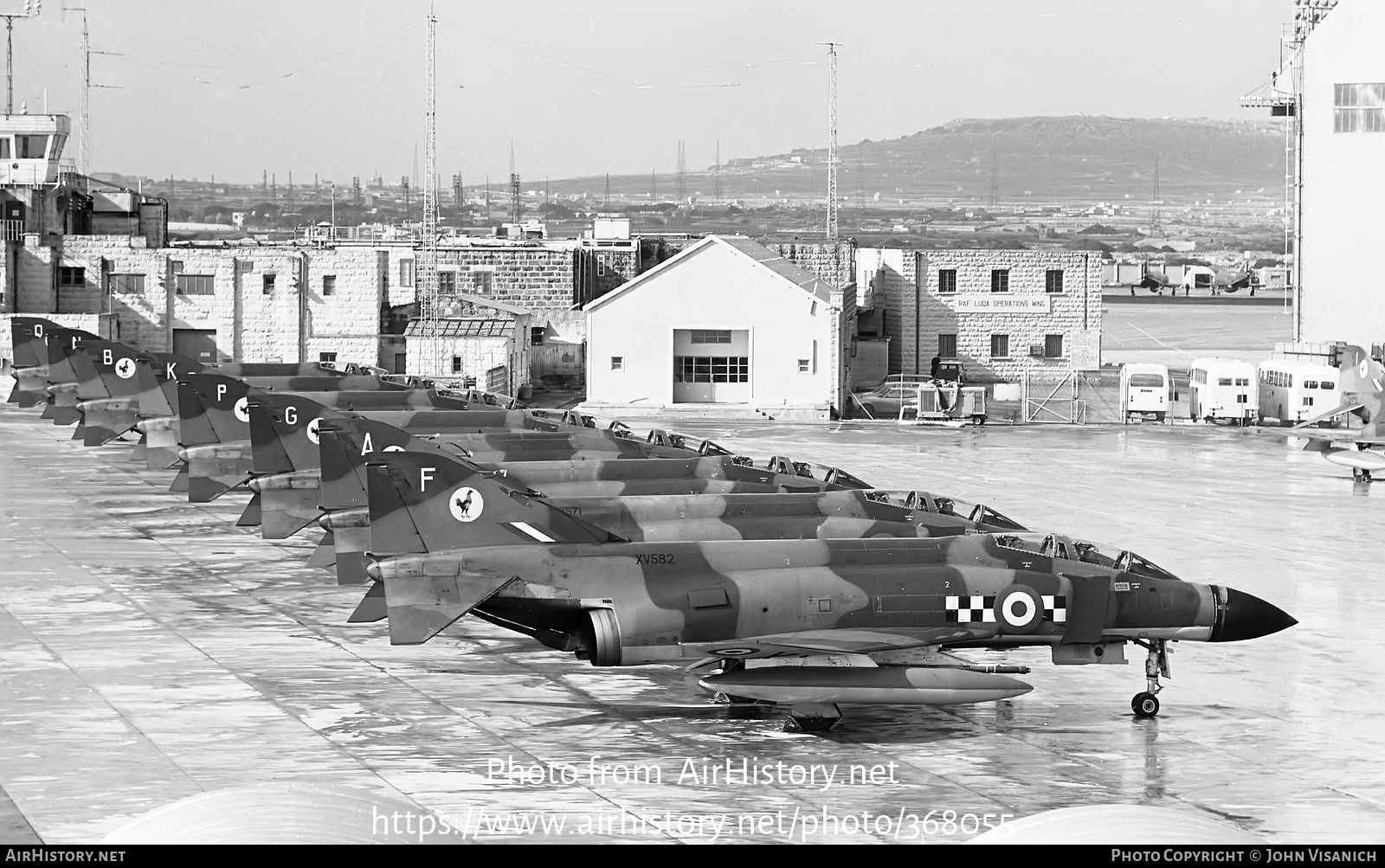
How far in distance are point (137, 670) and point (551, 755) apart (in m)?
7.44

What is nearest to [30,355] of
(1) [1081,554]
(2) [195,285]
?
(2) [195,285]

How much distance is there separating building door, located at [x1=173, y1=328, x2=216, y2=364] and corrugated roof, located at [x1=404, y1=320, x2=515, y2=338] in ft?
30.3

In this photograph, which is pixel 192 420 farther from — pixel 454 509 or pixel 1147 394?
pixel 1147 394

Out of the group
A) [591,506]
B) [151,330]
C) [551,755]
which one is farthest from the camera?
[151,330]

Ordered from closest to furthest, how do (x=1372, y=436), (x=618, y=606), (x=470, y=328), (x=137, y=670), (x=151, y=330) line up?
(x=618, y=606), (x=137, y=670), (x=1372, y=436), (x=470, y=328), (x=151, y=330)

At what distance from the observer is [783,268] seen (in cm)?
6488

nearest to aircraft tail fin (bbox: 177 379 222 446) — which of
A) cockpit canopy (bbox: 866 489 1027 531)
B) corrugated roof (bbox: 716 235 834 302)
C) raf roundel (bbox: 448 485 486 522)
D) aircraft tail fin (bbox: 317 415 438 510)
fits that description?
aircraft tail fin (bbox: 317 415 438 510)

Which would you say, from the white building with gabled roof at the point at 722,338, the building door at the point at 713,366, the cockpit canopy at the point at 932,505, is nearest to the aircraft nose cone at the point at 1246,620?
the cockpit canopy at the point at 932,505

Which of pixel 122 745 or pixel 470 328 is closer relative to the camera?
pixel 122 745

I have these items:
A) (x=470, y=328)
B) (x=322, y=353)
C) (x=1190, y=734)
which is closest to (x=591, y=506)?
(x=1190, y=734)

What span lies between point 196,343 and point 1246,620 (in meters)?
54.1

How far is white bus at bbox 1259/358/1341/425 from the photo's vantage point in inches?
2323

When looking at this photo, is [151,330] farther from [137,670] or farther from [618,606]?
[618,606]
